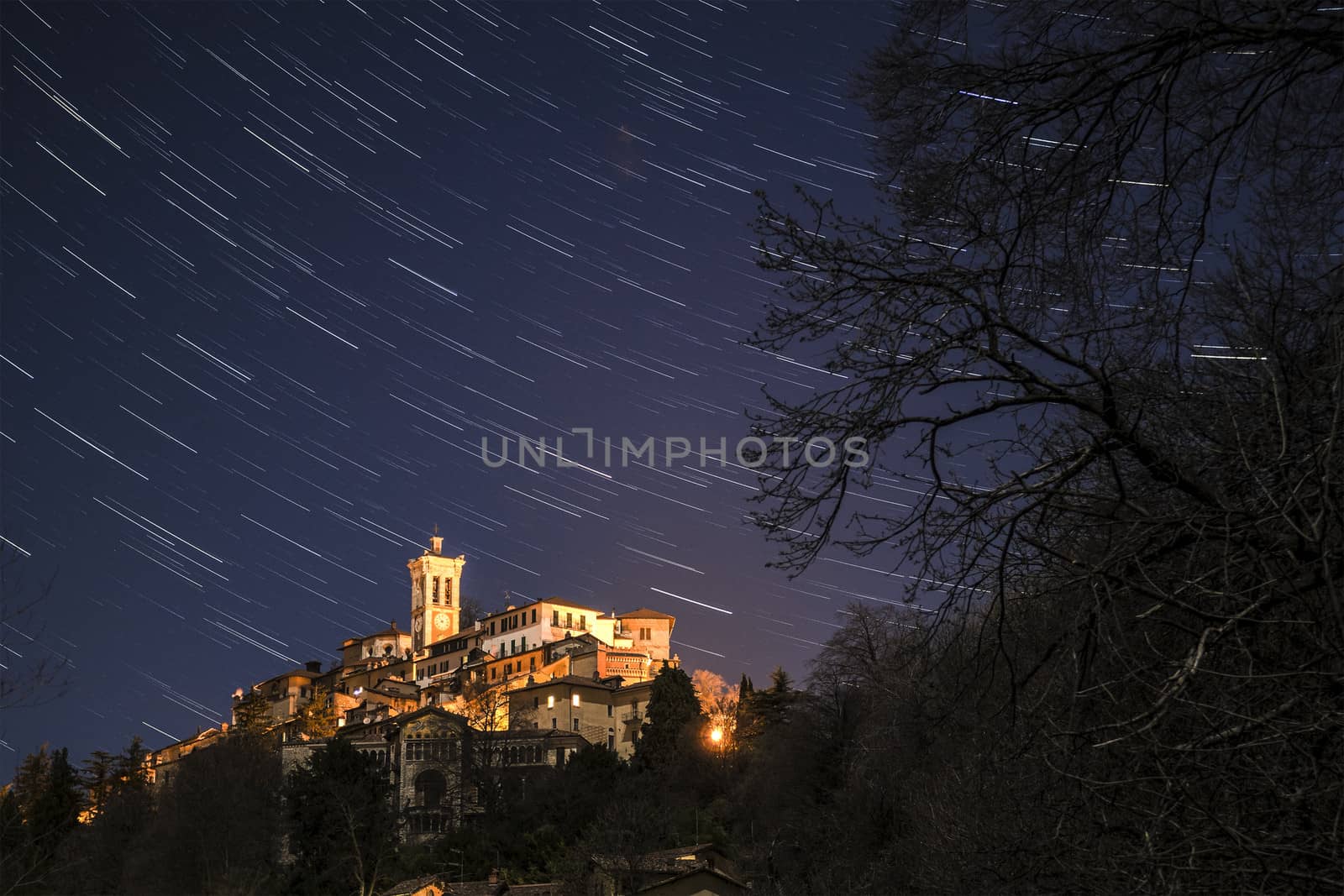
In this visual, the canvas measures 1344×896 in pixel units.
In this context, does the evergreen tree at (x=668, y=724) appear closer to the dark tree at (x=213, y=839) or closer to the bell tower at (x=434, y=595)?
the dark tree at (x=213, y=839)

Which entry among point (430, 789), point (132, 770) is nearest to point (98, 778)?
point (132, 770)

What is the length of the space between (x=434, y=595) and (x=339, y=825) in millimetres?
88332

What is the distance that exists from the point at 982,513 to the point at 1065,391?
528mm

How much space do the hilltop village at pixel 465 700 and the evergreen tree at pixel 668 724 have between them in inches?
184

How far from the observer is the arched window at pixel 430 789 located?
6556 centimetres

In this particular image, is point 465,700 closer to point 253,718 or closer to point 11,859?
point 253,718

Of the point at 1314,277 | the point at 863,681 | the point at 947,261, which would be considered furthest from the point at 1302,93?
the point at 863,681

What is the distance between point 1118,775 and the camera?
4074mm

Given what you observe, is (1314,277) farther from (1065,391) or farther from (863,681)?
(863,681)

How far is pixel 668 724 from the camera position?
219 feet

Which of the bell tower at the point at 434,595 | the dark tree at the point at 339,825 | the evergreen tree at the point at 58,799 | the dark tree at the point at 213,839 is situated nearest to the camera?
the dark tree at the point at 339,825

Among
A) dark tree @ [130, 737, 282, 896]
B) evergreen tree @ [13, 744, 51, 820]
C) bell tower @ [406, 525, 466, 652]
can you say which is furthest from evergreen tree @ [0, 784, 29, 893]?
bell tower @ [406, 525, 466, 652]

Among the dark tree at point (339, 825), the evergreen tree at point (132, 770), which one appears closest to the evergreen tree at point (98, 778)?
the evergreen tree at point (132, 770)

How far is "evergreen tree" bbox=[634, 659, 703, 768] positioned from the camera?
65.2m
